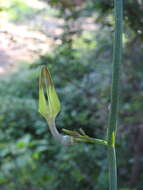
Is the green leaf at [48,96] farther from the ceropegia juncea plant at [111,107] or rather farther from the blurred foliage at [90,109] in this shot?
the blurred foliage at [90,109]

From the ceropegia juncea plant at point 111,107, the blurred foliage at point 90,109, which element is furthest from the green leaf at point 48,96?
the blurred foliage at point 90,109

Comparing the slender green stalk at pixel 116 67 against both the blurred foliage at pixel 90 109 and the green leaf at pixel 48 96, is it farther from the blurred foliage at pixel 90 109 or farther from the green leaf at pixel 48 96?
the blurred foliage at pixel 90 109

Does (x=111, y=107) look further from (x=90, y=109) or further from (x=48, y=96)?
(x=90, y=109)

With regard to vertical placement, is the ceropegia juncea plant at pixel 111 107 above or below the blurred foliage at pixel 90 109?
above

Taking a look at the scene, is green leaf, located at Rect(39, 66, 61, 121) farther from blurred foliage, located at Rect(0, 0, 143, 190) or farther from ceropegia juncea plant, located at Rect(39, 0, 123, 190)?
blurred foliage, located at Rect(0, 0, 143, 190)

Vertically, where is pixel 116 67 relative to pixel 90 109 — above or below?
above

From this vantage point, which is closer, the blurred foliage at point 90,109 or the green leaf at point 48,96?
the green leaf at point 48,96

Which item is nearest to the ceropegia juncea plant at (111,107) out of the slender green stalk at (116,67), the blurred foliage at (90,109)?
the slender green stalk at (116,67)

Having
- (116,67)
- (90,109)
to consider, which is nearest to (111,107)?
(116,67)

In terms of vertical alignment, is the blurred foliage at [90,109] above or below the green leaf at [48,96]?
below

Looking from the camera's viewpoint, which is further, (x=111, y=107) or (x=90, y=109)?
(x=90, y=109)
